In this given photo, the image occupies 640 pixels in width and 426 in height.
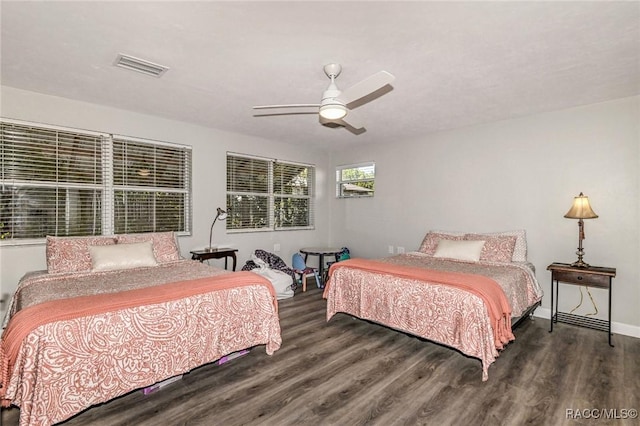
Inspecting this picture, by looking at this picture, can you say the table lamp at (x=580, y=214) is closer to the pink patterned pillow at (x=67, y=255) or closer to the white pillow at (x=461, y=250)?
the white pillow at (x=461, y=250)

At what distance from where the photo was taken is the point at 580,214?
3.32 meters

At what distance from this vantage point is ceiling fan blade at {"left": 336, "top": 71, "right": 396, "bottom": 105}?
2.13 m

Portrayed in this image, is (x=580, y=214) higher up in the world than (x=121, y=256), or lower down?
higher up

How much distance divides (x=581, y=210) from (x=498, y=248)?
0.90m

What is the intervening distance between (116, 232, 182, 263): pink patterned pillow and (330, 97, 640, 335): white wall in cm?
341

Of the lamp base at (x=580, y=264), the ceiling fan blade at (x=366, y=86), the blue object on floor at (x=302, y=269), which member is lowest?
the blue object on floor at (x=302, y=269)

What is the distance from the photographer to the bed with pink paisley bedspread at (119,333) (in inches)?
67.1

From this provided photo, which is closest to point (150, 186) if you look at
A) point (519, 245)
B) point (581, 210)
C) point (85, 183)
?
point (85, 183)

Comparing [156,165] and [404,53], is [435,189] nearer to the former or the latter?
[404,53]

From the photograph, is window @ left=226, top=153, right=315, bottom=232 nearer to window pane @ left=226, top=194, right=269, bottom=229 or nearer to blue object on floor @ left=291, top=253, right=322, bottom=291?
window pane @ left=226, top=194, right=269, bottom=229

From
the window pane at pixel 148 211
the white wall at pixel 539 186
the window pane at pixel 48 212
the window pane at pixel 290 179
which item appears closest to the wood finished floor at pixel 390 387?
the white wall at pixel 539 186

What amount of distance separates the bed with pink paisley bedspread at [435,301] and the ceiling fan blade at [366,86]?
1744 millimetres

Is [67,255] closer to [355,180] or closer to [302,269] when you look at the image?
[302,269]

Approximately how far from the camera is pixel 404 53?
7.91ft
